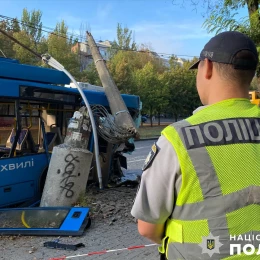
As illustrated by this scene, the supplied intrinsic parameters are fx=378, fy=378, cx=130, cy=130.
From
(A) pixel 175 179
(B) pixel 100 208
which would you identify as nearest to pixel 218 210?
(A) pixel 175 179

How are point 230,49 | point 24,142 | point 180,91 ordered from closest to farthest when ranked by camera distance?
point 230,49 → point 24,142 → point 180,91

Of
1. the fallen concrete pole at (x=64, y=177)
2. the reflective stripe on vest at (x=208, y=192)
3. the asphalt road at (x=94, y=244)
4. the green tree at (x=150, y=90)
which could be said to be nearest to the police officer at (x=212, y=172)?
the reflective stripe on vest at (x=208, y=192)

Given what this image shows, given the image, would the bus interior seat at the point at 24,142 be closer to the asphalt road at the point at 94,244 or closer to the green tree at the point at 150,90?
the asphalt road at the point at 94,244

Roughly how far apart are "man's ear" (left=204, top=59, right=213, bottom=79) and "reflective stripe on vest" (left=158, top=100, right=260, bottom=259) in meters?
0.22

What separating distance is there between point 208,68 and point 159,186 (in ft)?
1.75

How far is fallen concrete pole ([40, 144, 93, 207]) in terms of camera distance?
651 centimetres

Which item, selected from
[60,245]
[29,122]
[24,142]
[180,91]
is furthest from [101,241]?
[180,91]

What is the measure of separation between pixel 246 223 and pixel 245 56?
65 centimetres

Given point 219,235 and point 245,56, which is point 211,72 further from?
point 219,235

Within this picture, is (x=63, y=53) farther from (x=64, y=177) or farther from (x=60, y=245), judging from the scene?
(x=60, y=245)

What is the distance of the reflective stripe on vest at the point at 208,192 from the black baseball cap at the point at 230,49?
9.8 inches

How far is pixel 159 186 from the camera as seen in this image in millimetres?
1461

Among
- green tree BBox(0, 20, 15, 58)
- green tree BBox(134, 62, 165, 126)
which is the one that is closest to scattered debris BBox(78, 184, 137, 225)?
green tree BBox(0, 20, 15, 58)

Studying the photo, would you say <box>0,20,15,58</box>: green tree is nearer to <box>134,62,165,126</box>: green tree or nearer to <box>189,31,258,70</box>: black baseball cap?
<box>134,62,165,126</box>: green tree
